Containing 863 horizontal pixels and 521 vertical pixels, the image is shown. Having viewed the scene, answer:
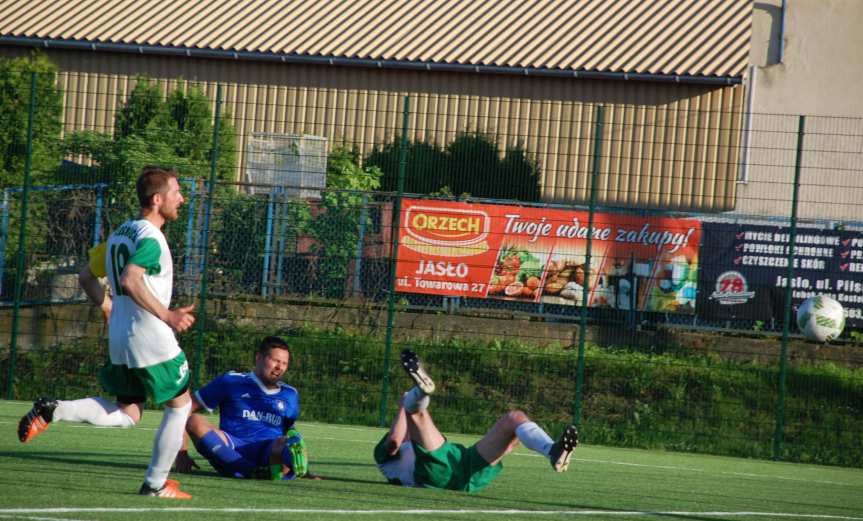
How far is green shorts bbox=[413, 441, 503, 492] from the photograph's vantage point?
739cm

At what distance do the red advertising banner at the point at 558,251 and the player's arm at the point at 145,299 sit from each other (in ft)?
25.5

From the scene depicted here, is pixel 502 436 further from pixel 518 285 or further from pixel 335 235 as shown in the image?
pixel 335 235

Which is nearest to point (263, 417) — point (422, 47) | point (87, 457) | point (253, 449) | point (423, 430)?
point (253, 449)

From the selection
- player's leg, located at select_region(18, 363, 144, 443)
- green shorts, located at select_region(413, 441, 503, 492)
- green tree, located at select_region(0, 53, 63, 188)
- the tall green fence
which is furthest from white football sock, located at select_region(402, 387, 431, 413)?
green tree, located at select_region(0, 53, 63, 188)

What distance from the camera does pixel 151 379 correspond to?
20.1 feet

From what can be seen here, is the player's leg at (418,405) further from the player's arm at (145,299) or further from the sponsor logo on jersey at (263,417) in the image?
the player's arm at (145,299)

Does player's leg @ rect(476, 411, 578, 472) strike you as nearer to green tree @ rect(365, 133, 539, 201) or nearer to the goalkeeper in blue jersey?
the goalkeeper in blue jersey

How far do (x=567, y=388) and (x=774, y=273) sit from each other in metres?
2.80

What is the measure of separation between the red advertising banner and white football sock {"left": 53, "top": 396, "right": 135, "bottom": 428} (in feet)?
23.9

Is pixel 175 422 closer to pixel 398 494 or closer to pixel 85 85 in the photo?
pixel 398 494

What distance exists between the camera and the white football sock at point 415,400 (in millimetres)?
6965

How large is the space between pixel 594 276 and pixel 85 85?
1576 centimetres

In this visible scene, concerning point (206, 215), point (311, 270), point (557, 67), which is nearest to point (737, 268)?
point (311, 270)

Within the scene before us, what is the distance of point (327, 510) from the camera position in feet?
20.4
